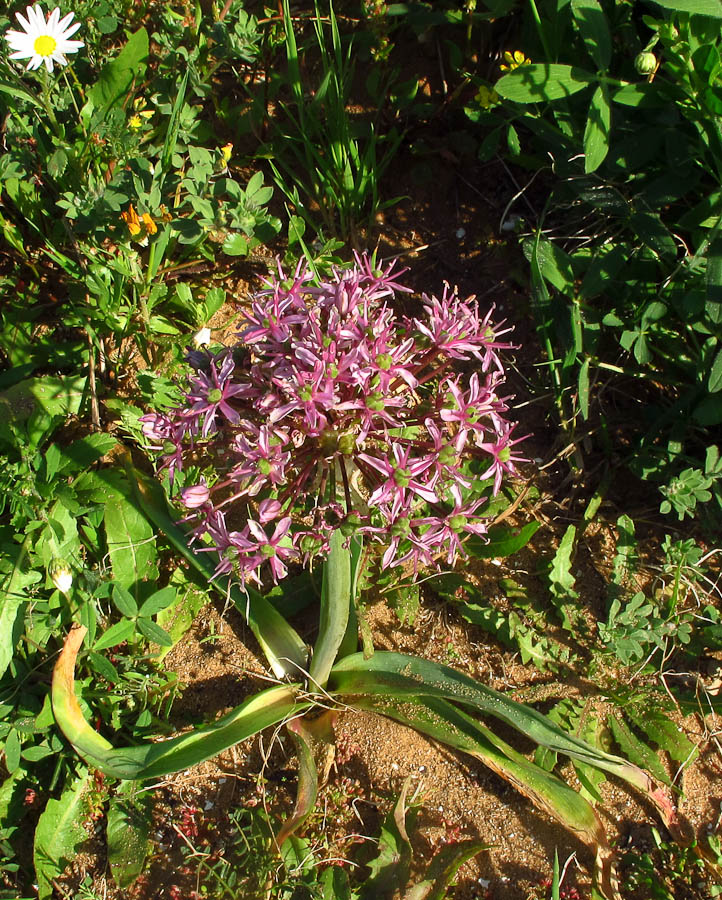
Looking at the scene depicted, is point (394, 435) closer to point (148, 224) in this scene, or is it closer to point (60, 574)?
point (60, 574)

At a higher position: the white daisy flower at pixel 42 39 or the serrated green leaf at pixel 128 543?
the white daisy flower at pixel 42 39

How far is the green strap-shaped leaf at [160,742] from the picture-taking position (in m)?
2.87

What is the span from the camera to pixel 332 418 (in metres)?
2.62

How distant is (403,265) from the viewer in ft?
13.7

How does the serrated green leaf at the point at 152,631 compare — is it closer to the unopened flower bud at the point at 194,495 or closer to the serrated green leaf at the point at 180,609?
the serrated green leaf at the point at 180,609

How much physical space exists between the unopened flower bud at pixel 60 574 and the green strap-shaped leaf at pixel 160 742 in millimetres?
201

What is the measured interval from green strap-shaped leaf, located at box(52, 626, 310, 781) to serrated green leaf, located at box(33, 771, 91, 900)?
1.05 ft

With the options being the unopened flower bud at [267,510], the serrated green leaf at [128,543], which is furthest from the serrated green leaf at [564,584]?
the serrated green leaf at [128,543]

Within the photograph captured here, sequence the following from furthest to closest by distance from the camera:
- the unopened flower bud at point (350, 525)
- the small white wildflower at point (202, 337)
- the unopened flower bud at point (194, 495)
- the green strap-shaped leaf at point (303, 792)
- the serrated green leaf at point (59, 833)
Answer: the small white wildflower at point (202, 337), the serrated green leaf at point (59, 833), the green strap-shaped leaf at point (303, 792), the unopened flower bud at point (194, 495), the unopened flower bud at point (350, 525)

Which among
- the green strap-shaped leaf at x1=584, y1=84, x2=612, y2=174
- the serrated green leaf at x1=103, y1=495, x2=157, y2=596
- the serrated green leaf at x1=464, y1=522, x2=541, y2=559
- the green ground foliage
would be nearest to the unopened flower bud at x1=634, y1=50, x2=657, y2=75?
the green ground foliage

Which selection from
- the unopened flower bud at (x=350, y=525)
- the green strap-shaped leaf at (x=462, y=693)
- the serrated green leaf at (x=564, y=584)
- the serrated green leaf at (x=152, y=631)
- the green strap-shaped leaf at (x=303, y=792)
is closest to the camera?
the unopened flower bud at (x=350, y=525)

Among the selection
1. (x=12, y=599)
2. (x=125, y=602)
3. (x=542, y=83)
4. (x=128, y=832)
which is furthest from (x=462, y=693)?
(x=542, y=83)

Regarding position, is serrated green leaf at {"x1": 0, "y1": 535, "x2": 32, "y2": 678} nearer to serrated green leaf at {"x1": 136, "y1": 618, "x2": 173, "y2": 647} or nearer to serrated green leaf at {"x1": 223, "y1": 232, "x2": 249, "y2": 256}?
serrated green leaf at {"x1": 136, "y1": 618, "x2": 173, "y2": 647}

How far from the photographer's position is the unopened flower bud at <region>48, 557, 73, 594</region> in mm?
3318
